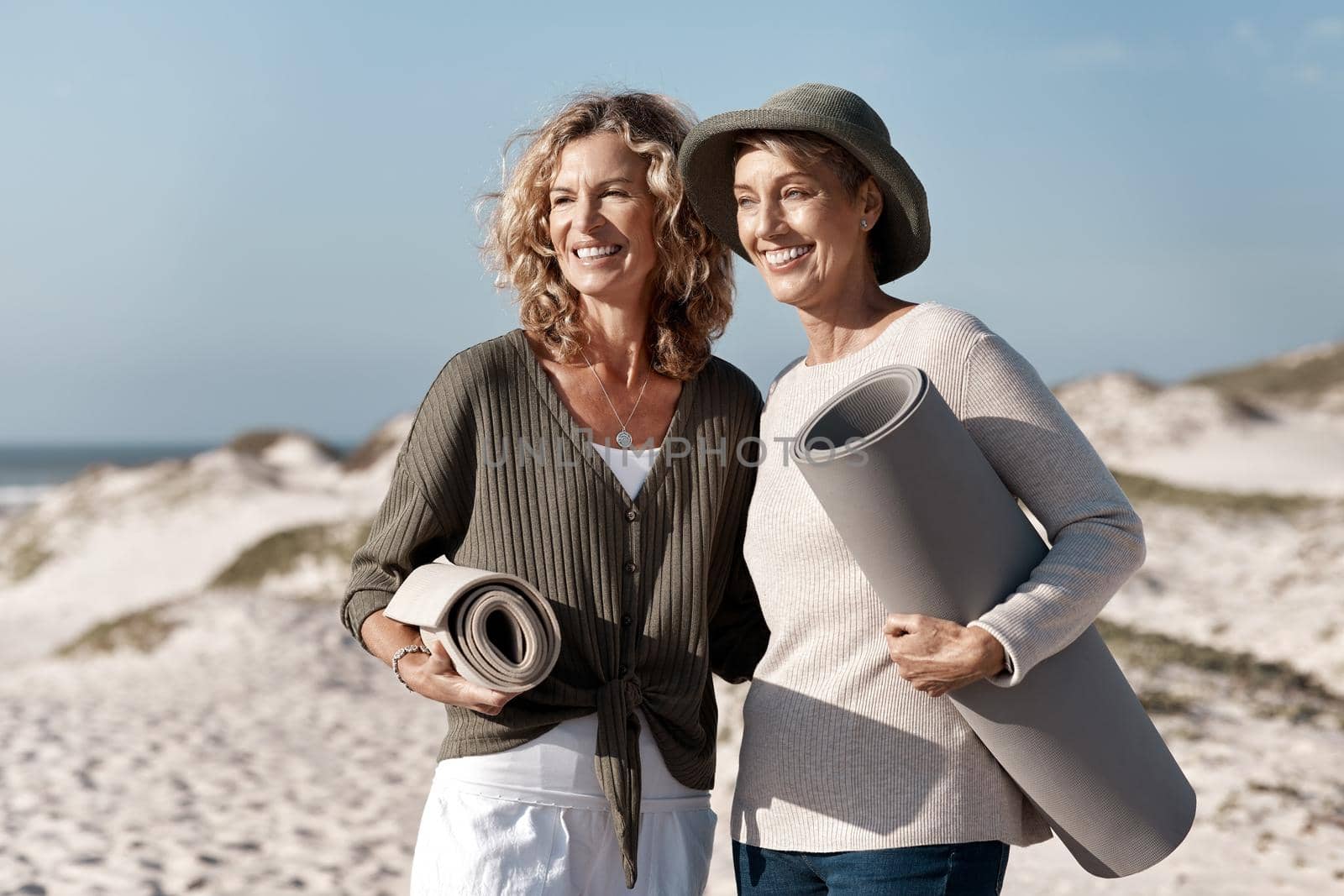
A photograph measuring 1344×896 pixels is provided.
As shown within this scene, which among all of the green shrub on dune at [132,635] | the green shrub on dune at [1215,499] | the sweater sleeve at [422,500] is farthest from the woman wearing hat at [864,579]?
the green shrub on dune at [1215,499]

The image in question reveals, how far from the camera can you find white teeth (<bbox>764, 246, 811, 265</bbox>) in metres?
2.43

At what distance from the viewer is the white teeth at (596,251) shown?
2539 mm

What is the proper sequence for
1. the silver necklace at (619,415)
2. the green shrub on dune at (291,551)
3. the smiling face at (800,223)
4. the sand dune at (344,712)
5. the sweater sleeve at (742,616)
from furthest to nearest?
the green shrub on dune at (291,551) → the sand dune at (344,712) → the sweater sleeve at (742,616) → the silver necklace at (619,415) → the smiling face at (800,223)

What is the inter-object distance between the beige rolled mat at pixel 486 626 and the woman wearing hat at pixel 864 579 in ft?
1.63

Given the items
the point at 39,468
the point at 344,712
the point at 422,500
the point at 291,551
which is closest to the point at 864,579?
the point at 422,500

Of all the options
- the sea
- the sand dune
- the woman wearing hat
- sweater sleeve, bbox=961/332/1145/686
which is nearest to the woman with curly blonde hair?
the woman wearing hat

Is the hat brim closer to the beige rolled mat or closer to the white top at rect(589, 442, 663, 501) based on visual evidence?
the white top at rect(589, 442, 663, 501)

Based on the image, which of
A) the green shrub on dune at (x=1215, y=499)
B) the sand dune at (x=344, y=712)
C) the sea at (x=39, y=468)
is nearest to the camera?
the sand dune at (x=344, y=712)

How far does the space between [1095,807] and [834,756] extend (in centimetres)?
47

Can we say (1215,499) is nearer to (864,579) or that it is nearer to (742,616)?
(742,616)

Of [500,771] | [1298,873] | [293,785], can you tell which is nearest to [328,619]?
[293,785]

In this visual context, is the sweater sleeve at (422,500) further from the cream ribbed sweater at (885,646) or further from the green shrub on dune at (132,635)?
the green shrub on dune at (132,635)

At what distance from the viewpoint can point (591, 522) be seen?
7.98 feet

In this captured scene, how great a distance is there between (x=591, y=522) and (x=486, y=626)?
34 centimetres
